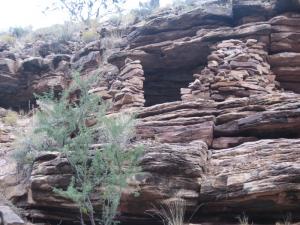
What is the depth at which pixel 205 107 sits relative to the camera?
8.48 m

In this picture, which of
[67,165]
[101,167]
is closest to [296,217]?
Answer: [101,167]

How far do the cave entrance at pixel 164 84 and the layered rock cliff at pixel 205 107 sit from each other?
29mm

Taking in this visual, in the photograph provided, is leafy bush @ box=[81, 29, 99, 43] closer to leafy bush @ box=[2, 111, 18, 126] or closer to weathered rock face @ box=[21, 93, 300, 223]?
leafy bush @ box=[2, 111, 18, 126]

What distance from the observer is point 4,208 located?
22.2 ft

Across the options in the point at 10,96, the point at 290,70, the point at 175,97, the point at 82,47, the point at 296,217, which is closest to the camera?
the point at 296,217

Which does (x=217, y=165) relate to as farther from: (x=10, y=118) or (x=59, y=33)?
(x=59, y=33)

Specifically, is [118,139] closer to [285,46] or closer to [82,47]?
[285,46]

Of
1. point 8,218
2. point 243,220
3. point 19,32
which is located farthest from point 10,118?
point 243,220

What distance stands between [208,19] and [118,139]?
5.75 meters

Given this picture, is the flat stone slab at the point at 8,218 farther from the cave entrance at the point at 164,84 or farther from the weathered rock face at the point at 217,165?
the cave entrance at the point at 164,84

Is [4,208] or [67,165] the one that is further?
[67,165]

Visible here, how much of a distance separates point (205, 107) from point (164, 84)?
432cm

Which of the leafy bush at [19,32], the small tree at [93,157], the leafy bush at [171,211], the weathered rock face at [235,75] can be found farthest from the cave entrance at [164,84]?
the leafy bush at [19,32]

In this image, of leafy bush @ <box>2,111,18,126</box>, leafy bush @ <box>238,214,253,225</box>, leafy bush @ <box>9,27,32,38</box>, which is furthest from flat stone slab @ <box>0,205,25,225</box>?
leafy bush @ <box>9,27,32,38</box>
